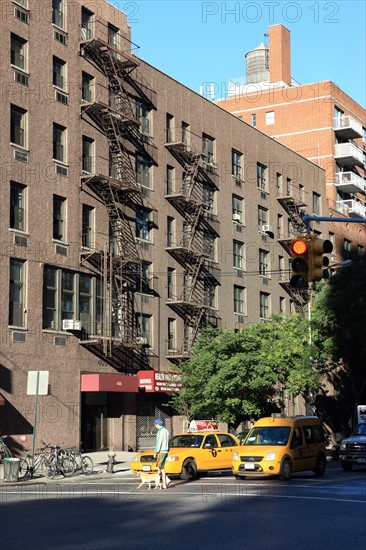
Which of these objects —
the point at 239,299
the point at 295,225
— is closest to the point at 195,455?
the point at 239,299

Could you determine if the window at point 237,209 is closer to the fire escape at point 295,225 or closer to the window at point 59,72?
the fire escape at point 295,225

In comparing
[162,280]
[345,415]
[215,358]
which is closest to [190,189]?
[162,280]

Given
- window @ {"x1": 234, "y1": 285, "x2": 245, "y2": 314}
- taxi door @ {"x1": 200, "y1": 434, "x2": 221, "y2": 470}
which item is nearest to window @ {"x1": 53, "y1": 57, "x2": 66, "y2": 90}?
window @ {"x1": 234, "y1": 285, "x2": 245, "y2": 314}

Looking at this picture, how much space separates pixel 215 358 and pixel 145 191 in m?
10.6

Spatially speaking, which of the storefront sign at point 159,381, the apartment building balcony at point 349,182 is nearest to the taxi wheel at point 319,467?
the storefront sign at point 159,381

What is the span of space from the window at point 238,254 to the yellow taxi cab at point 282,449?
97.1 feet

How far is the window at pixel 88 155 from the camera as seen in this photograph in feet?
147

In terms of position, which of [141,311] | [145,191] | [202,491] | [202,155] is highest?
[202,155]

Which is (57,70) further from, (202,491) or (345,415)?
(345,415)

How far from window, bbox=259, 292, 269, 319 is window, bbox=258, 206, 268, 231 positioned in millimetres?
4804

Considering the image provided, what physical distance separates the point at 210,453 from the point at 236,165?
3427 centimetres

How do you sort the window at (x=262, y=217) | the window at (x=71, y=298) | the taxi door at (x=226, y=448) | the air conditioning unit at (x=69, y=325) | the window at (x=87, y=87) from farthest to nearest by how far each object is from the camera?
the window at (x=262, y=217)
the window at (x=87, y=87)
the air conditioning unit at (x=69, y=325)
the window at (x=71, y=298)
the taxi door at (x=226, y=448)

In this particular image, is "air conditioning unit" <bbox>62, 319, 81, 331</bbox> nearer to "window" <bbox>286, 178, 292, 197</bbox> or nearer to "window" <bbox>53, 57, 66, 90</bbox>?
"window" <bbox>53, 57, 66, 90</bbox>

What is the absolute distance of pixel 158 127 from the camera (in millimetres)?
51344
